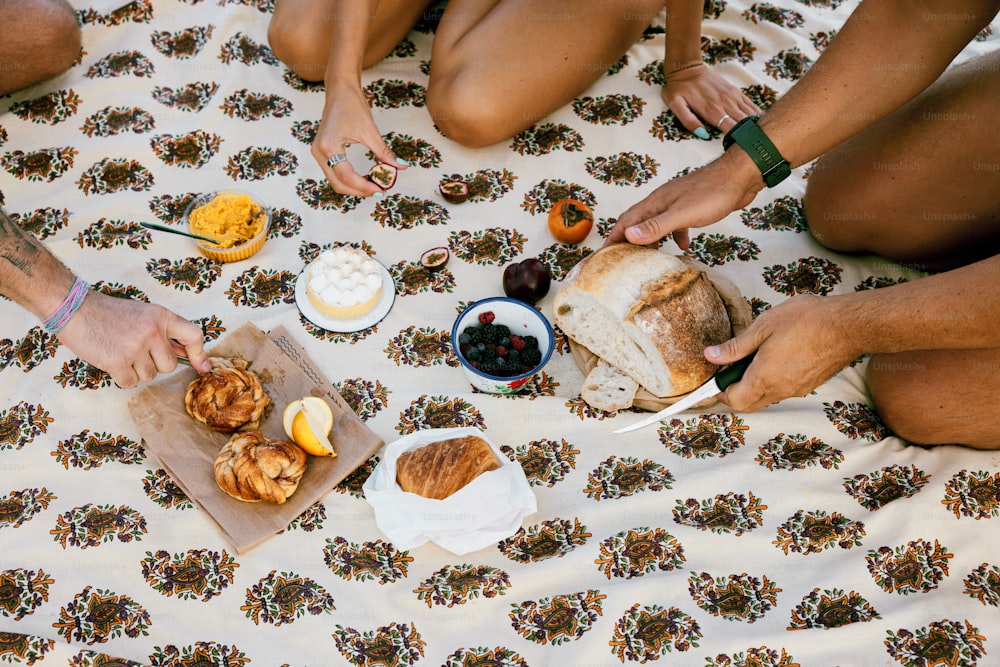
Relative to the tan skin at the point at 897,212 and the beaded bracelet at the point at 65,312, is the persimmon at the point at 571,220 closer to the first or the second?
the tan skin at the point at 897,212

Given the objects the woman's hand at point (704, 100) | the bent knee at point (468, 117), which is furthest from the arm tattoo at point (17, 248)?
the woman's hand at point (704, 100)

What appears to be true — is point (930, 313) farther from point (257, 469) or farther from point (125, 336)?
point (125, 336)

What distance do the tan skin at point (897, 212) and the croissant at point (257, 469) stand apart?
93 cm

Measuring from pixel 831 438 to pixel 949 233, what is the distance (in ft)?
2.05

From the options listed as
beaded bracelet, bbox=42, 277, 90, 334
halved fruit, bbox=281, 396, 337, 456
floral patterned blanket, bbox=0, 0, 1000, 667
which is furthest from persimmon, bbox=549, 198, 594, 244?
beaded bracelet, bbox=42, 277, 90, 334

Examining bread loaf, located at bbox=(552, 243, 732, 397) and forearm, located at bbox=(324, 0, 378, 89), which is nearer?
bread loaf, located at bbox=(552, 243, 732, 397)

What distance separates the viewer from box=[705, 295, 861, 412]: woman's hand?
58.6 inches

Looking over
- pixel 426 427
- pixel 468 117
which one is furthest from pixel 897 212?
pixel 426 427

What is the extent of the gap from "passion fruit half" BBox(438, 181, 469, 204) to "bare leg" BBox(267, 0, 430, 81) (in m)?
0.56

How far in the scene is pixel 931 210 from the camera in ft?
6.01

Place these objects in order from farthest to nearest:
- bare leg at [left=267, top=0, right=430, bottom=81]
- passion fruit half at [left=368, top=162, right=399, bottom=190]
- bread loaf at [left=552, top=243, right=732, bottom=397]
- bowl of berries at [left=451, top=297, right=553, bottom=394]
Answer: bare leg at [left=267, top=0, right=430, bottom=81] → passion fruit half at [left=368, top=162, right=399, bottom=190] → bowl of berries at [left=451, top=297, right=553, bottom=394] → bread loaf at [left=552, top=243, right=732, bottom=397]

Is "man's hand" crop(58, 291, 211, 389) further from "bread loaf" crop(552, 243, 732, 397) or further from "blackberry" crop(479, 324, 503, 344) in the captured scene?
"bread loaf" crop(552, 243, 732, 397)

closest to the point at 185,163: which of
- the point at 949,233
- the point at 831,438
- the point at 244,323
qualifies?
the point at 244,323

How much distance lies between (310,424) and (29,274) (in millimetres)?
681
